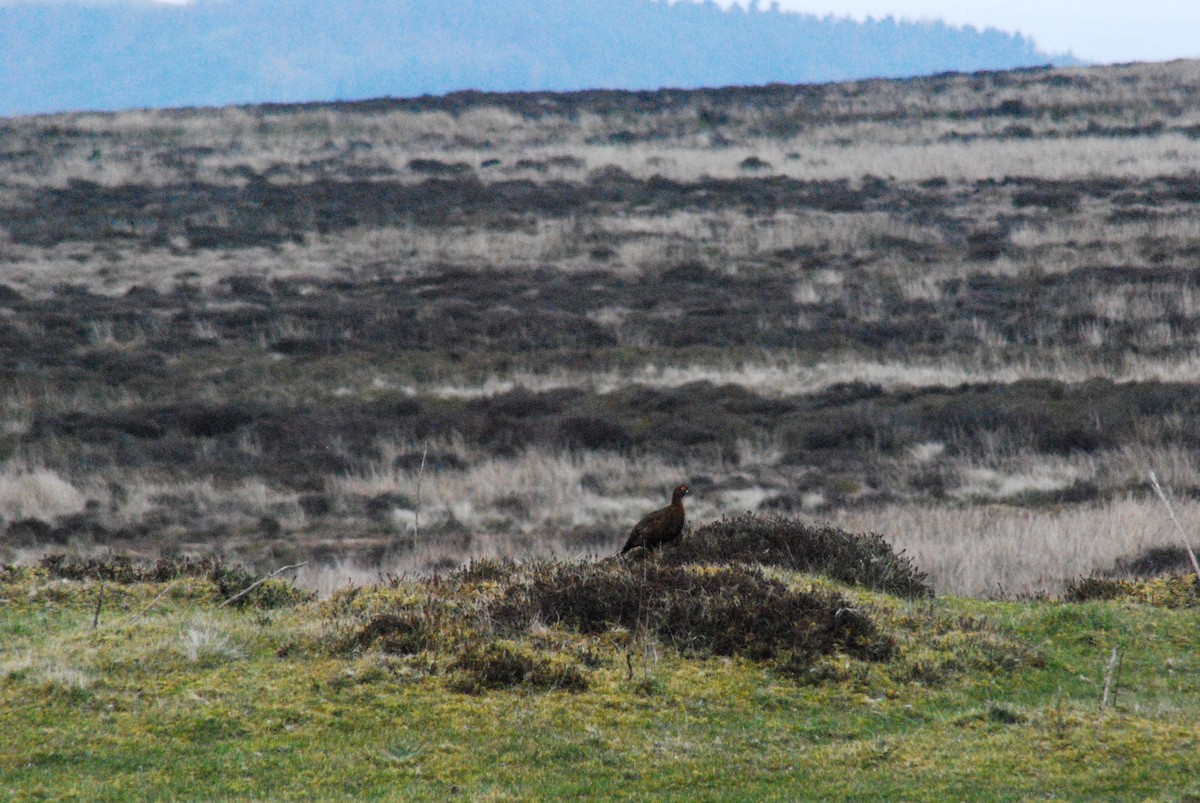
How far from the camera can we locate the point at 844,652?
8648 millimetres

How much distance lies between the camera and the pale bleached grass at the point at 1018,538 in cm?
1298

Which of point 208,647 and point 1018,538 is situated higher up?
point 208,647

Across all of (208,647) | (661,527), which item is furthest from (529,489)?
(208,647)

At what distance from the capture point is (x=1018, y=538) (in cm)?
1448

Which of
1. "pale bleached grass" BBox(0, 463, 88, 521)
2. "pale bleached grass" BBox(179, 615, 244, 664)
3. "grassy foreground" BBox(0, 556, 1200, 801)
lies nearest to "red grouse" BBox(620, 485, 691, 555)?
"grassy foreground" BBox(0, 556, 1200, 801)

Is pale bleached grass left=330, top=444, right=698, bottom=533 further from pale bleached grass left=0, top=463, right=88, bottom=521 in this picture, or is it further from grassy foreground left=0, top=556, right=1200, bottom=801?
grassy foreground left=0, top=556, right=1200, bottom=801

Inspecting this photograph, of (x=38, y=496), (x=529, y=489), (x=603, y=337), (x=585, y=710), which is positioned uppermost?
(x=603, y=337)

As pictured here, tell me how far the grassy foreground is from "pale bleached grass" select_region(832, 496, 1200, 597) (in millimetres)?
2827

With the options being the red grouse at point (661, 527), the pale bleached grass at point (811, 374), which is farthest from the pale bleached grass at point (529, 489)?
the red grouse at point (661, 527)

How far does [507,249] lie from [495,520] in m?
23.0

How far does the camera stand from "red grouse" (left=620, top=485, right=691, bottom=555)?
10.2 m

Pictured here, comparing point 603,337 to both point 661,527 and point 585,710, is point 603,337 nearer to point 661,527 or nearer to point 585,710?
point 661,527

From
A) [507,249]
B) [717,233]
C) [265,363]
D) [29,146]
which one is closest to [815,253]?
[717,233]

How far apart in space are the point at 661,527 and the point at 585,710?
2.72m
